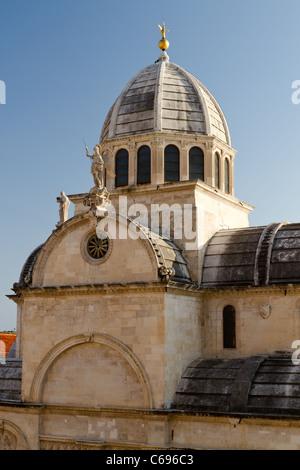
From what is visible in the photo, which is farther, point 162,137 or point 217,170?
point 217,170

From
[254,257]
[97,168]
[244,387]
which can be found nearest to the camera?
[244,387]

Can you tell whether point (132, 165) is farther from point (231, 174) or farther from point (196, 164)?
point (231, 174)

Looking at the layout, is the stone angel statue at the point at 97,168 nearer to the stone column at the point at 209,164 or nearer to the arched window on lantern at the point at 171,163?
the arched window on lantern at the point at 171,163

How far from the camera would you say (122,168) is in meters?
30.8

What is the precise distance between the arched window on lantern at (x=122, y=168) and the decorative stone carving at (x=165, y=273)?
7805mm

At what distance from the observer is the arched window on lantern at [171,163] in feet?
98.3

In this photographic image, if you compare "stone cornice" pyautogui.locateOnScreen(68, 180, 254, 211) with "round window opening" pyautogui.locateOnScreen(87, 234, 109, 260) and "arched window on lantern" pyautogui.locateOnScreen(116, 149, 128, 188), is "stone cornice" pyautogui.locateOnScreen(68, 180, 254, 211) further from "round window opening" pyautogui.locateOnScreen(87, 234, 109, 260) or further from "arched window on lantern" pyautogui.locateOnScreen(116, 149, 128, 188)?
"round window opening" pyautogui.locateOnScreen(87, 234, 109, 260)

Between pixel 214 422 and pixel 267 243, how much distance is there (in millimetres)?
8069

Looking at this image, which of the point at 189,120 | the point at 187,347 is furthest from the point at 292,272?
the point at 189,120

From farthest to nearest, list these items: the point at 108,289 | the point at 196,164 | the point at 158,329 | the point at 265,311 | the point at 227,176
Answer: the point at 227,176
the point at 196,164
the point at 265,311
the point at 108,289
the point at 158,329

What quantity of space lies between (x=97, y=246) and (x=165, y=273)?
3.58 meters

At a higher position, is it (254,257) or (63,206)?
(63,206)

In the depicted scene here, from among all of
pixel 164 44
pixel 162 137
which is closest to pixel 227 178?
pixel 162 137

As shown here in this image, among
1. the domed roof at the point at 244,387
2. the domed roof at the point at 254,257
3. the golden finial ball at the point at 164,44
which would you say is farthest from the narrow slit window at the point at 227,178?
the domed roof at the point at 244,387
